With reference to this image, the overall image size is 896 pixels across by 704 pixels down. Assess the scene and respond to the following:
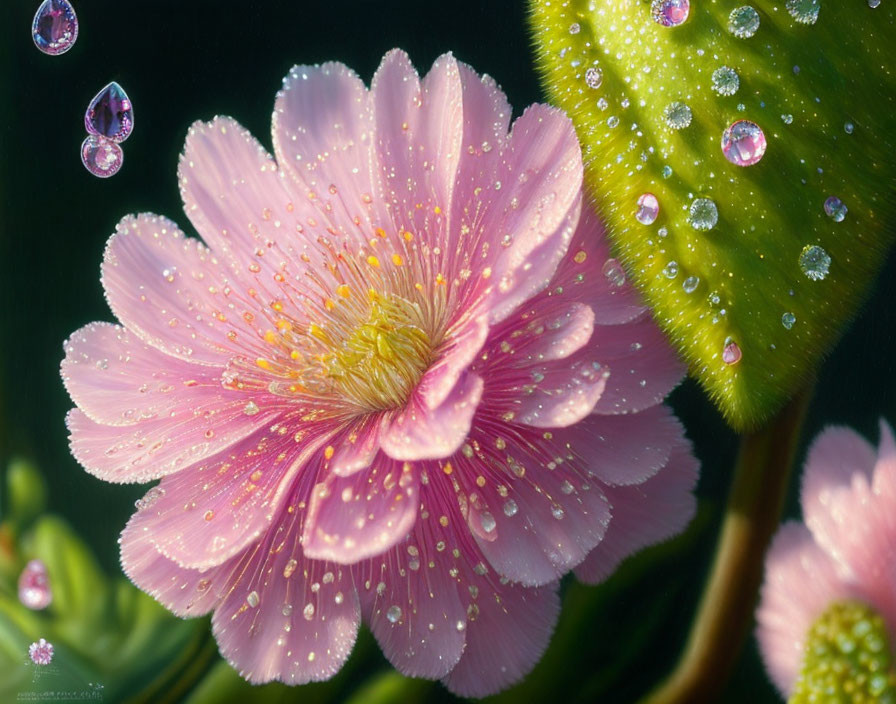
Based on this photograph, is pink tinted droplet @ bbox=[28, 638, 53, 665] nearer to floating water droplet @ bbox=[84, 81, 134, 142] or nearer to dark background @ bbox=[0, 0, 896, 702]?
dark background @ bbox=[0, 0, 896, 702]

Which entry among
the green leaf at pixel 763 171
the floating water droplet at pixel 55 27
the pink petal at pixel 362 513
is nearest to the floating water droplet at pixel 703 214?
the green leaf at pixel 763 171

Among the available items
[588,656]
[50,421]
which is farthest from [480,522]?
[50,421]

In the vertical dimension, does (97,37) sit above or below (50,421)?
above

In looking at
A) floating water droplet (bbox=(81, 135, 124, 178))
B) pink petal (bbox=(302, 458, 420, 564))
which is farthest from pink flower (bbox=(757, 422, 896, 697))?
floating water droplet (bbox=(81, 135, 124, 178))

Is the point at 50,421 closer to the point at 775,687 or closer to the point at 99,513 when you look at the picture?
the point at 99,513

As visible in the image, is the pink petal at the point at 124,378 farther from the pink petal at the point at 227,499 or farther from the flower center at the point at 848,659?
the flower center at the point at 848,659
